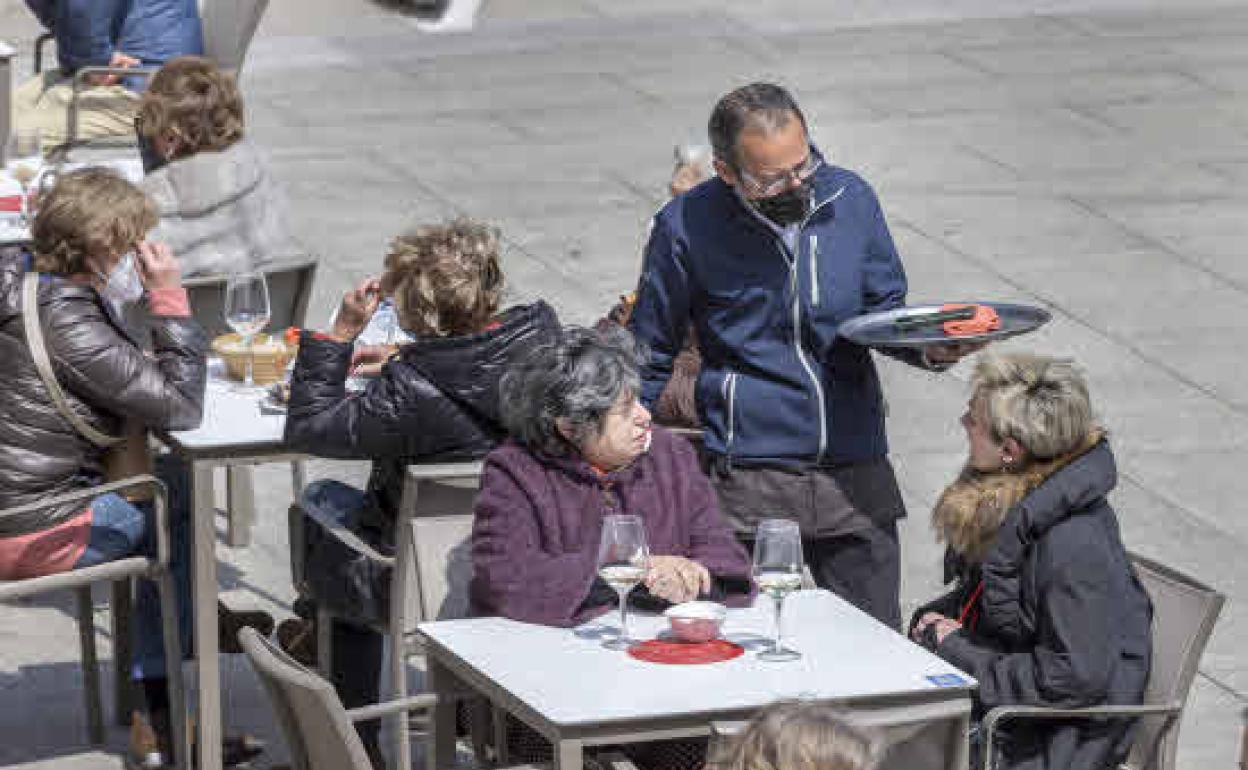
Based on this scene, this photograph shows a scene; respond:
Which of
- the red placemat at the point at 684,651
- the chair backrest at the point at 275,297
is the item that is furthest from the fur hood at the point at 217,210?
the red placemat at the point at 684,651

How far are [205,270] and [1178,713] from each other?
4554 mm

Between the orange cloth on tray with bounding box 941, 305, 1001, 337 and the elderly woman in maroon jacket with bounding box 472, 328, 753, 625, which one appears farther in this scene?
the orange cloth on tray with bounding box 941, 305, 1001, 337

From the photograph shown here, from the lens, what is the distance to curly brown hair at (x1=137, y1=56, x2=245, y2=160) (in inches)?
340

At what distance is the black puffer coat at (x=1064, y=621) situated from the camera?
551 centimetres

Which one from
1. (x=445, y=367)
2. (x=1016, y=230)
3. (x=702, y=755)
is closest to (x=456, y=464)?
(x=445, y=367)

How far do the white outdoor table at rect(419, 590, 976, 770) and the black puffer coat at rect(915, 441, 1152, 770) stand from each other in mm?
282

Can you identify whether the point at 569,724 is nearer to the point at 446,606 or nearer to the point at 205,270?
the point at 446,606

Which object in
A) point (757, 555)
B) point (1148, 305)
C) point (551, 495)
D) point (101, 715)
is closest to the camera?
point (757, 555)

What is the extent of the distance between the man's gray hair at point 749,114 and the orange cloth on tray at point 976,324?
2.13 ft

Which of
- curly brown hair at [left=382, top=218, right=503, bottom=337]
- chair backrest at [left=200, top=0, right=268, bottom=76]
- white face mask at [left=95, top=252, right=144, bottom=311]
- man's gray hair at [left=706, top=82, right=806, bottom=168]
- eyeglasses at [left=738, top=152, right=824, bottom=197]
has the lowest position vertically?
white face mask at [left=95, top=252, right=144, bottom=311]

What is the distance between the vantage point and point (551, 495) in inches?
227

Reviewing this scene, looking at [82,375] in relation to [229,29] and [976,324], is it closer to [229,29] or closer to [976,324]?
[976,324]

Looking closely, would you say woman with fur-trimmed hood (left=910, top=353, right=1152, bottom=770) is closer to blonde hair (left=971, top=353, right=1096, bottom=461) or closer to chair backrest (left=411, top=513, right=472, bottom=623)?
blonde hair (left=971, top=353, right=1096, bottom=461)

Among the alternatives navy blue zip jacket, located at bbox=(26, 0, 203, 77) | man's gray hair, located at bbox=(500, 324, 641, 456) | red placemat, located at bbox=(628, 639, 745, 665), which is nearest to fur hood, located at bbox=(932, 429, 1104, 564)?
red placemat, located at bbox=(628, 639, 745, 665)
